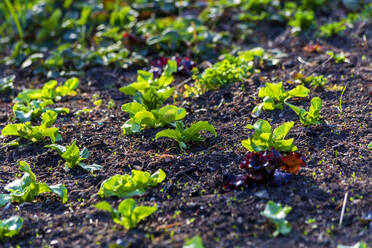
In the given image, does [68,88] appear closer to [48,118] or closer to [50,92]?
[50,92]

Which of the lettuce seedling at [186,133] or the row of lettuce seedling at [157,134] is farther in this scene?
the lettuce seedling at [186,133]

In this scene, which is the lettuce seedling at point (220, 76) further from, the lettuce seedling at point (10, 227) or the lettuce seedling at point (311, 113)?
the lettuce seedling at point (10, 227)

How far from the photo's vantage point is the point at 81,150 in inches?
132

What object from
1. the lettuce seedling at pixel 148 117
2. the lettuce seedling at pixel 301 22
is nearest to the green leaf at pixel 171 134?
the lettuce seedling at pixel 148 117

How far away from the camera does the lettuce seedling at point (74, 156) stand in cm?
303

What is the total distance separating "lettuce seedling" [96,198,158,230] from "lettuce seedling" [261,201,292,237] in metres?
0.62

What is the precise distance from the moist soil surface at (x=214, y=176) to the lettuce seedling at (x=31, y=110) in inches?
6.7

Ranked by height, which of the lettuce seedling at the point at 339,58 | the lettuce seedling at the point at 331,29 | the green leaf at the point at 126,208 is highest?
the green leaf at the point at 126,208

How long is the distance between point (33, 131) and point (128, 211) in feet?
4.75

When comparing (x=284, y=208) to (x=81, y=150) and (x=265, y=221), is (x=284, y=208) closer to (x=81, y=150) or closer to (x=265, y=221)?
(x=265, y=221)

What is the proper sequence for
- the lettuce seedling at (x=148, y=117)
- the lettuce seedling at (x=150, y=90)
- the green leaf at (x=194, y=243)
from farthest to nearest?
the lettuce seedling at (x=150, y=90)
the lettuce seedling at (x=148, y=117)
the green leaf at (x=194, y=243)

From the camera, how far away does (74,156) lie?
121 inches

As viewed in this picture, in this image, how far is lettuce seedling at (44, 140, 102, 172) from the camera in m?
3.03

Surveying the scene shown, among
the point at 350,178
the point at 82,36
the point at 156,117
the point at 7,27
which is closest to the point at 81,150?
the point at 156,117
